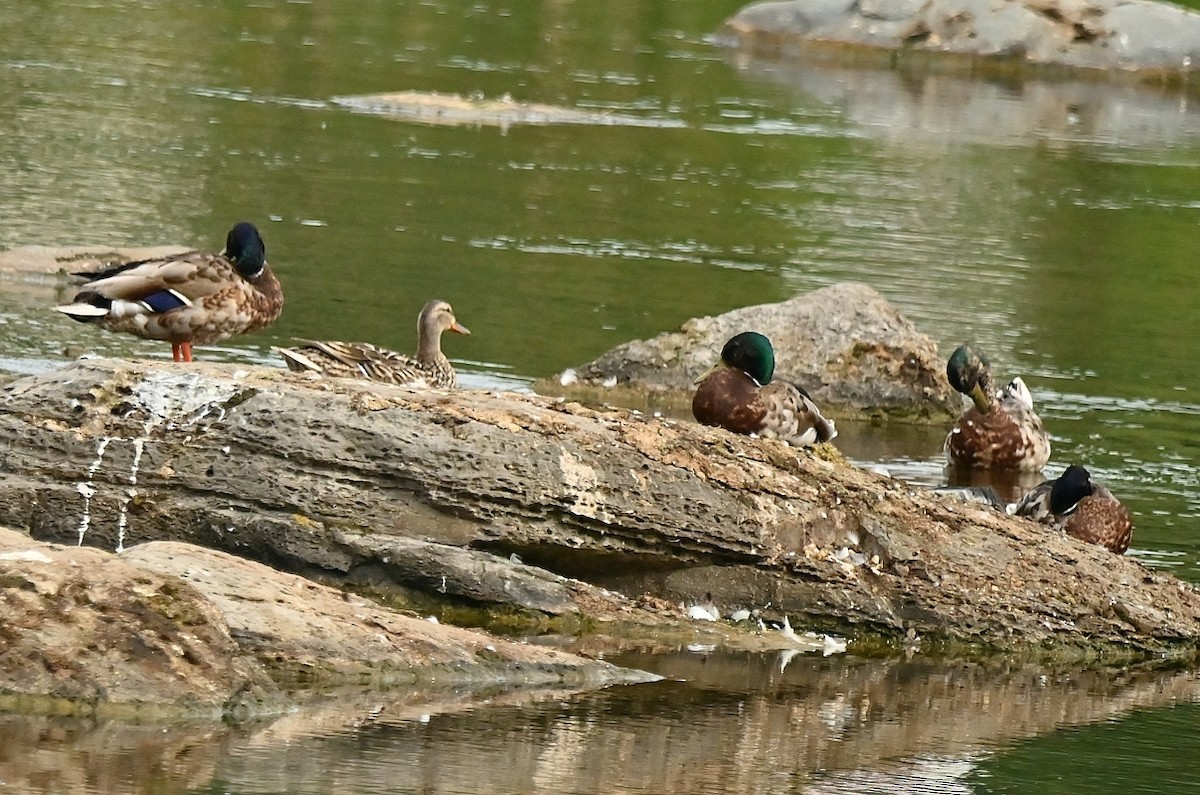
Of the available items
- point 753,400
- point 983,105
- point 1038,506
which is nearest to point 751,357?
point 753,400

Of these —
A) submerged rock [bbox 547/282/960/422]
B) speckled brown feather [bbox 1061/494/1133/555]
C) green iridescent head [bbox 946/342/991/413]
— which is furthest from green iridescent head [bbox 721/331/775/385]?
submerged rock [bbox 547/282/960/422]

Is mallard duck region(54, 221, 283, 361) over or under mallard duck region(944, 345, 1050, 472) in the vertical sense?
over

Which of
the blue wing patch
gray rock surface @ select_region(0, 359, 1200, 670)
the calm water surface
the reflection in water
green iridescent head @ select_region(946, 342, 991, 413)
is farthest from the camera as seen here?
green iridescent head @ select_region(946, 342, 991, 413)

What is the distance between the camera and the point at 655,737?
840 cm

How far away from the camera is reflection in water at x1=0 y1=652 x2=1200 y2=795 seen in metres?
7.45

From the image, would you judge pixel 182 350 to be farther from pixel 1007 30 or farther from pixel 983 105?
pixel 1007 30

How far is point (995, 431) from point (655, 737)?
709 centimetres

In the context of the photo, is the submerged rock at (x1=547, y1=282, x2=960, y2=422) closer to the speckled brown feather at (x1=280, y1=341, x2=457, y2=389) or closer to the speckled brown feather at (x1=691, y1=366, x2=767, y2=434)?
the speckled brown feather at (x1=691, y1=366, x2=767, y2=434)

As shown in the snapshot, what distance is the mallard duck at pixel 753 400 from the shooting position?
1296cm

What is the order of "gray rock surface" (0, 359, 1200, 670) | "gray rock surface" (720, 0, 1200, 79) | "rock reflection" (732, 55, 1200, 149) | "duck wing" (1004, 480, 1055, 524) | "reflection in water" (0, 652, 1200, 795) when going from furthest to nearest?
"gray rock surface" (720, 0, 1200, 79)
"rock reflection" (732, 55, 1200, 149)
"duck wing" (1004, 480, 1055, 524)
"gray rock surface" (0, 359, 1200, 670)
"reflection in water" (0, 652, 1200, 795)

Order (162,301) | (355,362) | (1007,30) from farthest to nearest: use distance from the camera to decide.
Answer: (1007,30)
(355,362)
(162,301)

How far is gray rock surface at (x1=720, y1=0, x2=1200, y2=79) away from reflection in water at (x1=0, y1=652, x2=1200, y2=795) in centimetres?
3744

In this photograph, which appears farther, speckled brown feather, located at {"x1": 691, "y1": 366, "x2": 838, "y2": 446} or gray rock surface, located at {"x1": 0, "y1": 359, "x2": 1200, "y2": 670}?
speckled brown feather, located at {"x1": 691, "y1": 366, "x2": 838, "y2": 446}

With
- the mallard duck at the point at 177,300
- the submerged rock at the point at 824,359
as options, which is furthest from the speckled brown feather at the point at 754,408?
the submerged rock at the point at 824,359
